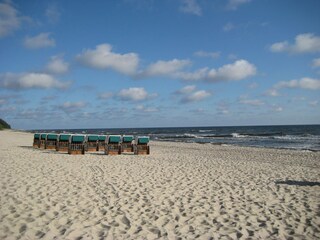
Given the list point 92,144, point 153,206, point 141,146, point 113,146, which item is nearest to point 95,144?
point 92,144

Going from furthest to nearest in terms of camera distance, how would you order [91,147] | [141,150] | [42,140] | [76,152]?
[42,140], [91,147], [141,150], [76,152]

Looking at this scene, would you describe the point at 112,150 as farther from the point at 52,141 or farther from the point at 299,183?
the point at 299,183

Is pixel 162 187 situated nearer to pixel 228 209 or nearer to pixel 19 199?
pixel 228 209

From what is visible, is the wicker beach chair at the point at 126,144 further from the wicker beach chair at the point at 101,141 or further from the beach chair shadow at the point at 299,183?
the beach chair shadow at the point at 299,183

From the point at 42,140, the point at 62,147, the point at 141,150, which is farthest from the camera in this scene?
the point at 42,140

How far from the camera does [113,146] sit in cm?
1538

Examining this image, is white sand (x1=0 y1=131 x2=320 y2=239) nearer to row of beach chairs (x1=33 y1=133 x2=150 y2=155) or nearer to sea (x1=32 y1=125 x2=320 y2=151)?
row of beach chairs (x1=33 y1=133 x2=150 y2=155)

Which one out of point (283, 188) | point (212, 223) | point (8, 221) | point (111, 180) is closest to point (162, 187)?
point (111, 180)

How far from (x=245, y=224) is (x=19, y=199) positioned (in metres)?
4.57

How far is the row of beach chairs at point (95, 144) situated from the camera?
1494 centimetres

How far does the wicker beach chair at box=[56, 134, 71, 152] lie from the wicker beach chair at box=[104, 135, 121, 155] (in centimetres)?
238

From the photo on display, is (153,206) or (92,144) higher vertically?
(92,144)

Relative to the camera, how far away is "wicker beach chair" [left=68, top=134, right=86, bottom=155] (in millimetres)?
14781

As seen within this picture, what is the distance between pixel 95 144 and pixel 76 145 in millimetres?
1611
